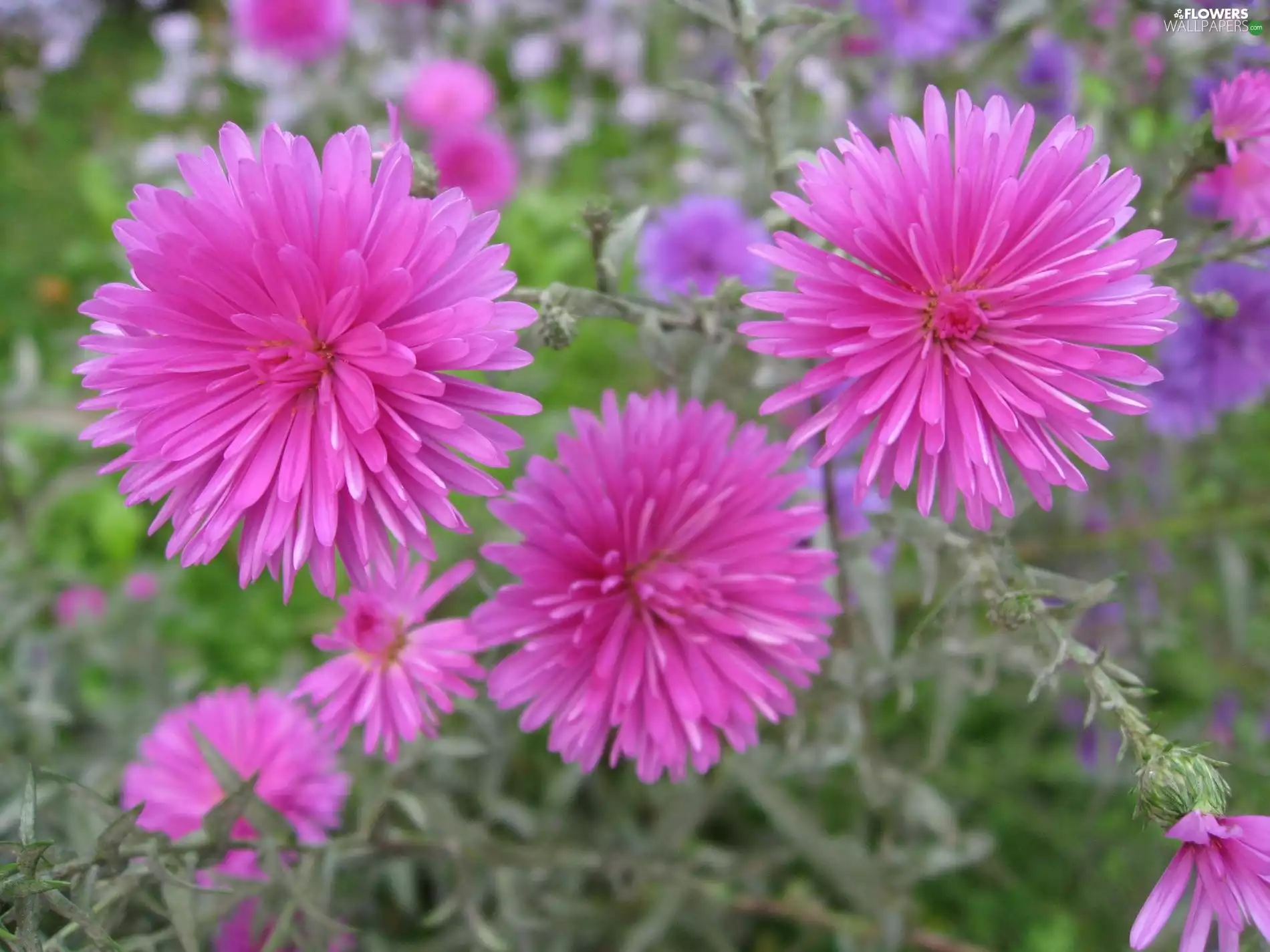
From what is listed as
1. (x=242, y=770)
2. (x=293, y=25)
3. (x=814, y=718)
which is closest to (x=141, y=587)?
(x=242, y=770)

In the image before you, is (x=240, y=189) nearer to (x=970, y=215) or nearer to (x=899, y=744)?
(x=970, y=215)

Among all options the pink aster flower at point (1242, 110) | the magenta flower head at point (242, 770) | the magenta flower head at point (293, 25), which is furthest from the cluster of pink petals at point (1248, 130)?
the magenta flower head at point (293, 25)

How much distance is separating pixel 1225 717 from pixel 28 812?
165 cm

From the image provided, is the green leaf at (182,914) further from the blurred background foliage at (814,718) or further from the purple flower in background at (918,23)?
the purple flower in background at (918,23)

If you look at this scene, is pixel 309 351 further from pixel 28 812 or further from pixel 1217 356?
pixel 1217 356

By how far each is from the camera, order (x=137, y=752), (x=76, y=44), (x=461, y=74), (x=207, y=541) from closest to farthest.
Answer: (x=207, y=541)
(x=137, y=752)
(x=461, y=74)
(x=76, y=44)

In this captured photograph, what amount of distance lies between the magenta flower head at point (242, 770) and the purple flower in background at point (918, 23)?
1.34 metres

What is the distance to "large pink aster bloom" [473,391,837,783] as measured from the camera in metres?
0.77

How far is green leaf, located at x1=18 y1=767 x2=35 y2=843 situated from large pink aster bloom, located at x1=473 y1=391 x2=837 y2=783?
0.34m

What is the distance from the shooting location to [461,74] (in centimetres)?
234

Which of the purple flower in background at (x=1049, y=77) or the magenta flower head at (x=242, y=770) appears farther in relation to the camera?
the purple flower in background at (x=1049, y=77)

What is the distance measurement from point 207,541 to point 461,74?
1989 millimetres

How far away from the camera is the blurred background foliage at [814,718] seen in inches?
50.2

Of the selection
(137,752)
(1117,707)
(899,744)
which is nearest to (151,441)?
(1117,707)
